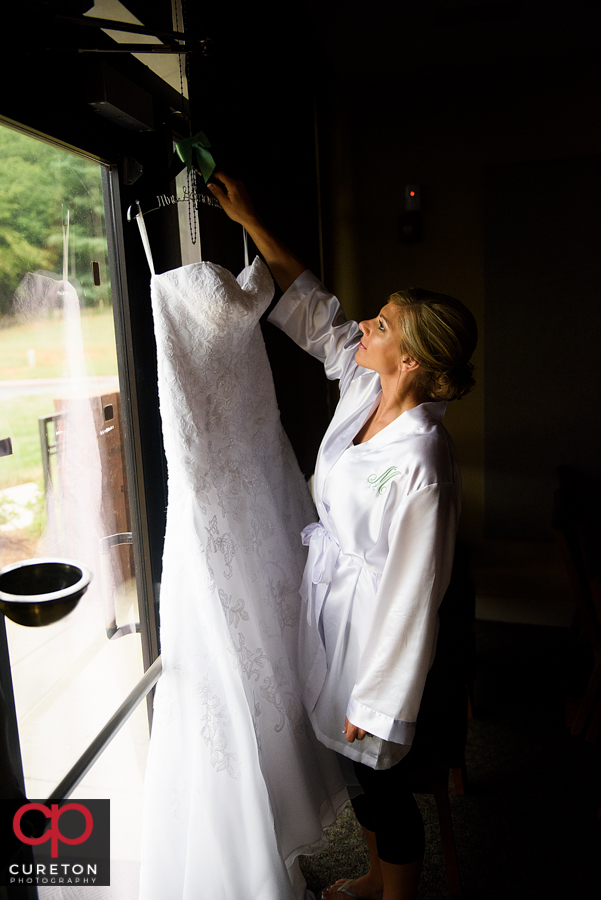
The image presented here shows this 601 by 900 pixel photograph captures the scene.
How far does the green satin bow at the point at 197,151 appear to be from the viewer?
1.18 metres

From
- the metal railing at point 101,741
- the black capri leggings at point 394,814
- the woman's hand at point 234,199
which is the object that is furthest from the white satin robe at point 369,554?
the metal railing at point 101,741

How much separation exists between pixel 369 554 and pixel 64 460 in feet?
2.32

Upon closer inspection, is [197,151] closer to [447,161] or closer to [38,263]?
[38,263]

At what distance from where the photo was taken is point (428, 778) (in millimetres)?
1616

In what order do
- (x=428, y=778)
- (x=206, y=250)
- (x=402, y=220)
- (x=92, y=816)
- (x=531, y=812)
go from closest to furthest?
(x=92, y=816) → (x=206, y=250) → (x=428, y=778) → (x=531, y=812) → (x=402, y=220)

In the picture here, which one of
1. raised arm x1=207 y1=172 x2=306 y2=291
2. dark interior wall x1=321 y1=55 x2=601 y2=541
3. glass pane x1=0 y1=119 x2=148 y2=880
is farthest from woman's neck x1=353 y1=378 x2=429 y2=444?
dark interior wall x1=321 y1=55 x2=601 y2=541

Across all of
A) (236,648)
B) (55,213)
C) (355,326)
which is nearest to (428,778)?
(236,648)

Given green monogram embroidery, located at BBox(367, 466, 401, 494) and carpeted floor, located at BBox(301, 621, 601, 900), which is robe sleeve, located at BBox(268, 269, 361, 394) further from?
carpeted floor, located at BBox(301, 621, 601, 900)

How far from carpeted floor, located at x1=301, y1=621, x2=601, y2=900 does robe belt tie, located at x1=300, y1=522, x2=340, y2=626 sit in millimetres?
908

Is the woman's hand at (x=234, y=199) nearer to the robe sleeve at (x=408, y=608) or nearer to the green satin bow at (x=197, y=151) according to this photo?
the green satin bow at (x=197, y=151)

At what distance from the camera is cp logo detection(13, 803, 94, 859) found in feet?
3.05

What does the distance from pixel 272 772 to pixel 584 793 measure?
1.34 metres

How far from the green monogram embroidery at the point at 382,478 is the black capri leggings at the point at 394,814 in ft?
2.16

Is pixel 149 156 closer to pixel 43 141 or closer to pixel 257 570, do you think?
pixel 43 141
